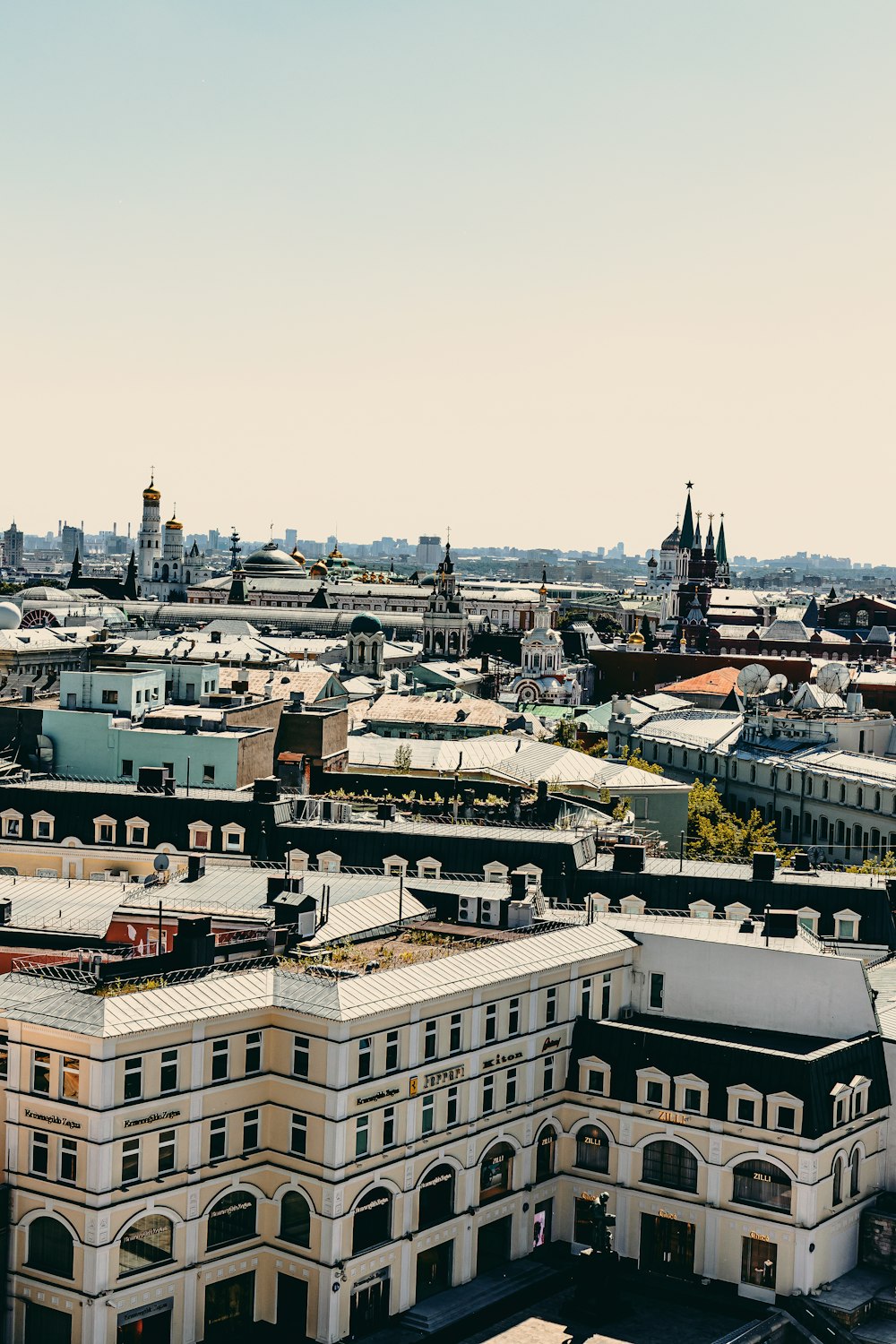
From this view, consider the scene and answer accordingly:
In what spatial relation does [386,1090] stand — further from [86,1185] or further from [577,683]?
[577,683]

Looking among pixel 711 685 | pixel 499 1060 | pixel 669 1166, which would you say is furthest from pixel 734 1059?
pixel 711 685

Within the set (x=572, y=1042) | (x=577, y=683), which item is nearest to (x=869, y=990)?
(x=572, y=1042)

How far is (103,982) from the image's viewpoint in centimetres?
4875

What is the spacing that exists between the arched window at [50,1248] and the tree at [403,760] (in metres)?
46.0

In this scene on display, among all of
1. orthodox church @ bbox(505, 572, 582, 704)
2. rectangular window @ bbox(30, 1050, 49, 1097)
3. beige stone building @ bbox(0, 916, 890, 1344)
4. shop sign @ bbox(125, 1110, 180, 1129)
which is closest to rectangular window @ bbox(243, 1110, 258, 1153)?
beige stone building @ bbox(0, 916, 890, 1344)

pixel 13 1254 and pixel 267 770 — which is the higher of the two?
pixel 267 770

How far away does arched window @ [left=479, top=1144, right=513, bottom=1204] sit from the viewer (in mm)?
→ 53844

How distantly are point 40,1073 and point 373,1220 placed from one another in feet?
34.6

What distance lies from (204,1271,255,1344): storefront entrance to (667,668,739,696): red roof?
112 meters

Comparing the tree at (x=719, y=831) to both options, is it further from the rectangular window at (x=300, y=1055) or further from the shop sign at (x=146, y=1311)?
the shop sign at (x=146, y=1311)

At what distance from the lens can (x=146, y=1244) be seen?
4706cm

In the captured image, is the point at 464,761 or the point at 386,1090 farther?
the point at 464,761

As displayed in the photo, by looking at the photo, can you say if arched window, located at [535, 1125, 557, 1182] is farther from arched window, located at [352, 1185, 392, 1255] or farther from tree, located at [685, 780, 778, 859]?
tree, located at [685, 780, 778, 859]

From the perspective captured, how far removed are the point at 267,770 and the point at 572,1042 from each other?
33046 mm
